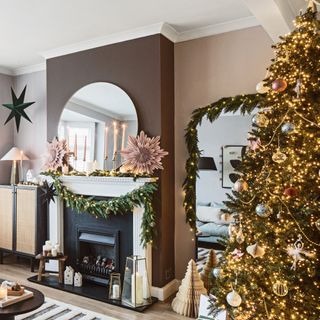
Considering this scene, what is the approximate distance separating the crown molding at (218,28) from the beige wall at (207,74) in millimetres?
43

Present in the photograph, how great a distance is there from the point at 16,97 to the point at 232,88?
3.37 metres

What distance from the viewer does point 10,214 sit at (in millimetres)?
4617

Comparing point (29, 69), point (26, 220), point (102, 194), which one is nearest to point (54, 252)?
point (26, 220)

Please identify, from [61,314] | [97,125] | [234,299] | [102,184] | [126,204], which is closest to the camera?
[234,299]

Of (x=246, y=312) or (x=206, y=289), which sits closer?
(x=246, y=312)

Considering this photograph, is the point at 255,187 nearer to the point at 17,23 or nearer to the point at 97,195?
the point at 97,195

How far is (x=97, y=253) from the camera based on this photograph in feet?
13.4

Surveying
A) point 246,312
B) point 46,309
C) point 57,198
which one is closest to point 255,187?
point 246,312

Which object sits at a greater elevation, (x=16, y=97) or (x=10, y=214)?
(x=16, y=97)

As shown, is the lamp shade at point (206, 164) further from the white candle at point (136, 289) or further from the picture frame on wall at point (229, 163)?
the white candle at point (136, 289)

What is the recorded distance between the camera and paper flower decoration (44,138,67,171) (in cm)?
414

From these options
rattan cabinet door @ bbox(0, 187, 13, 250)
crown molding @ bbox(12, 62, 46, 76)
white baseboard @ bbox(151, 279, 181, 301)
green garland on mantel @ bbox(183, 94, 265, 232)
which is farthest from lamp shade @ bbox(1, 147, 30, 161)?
white baseboard @ bbox(151, 279, 181, 301)

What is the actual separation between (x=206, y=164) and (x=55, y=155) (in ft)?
6.24

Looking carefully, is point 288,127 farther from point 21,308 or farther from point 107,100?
point 107,100
